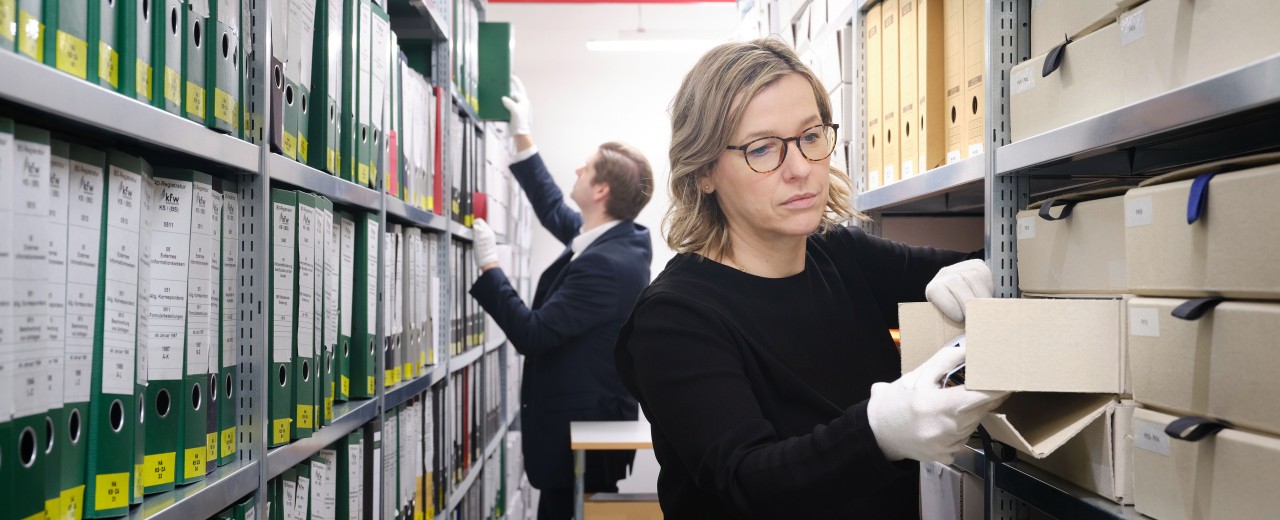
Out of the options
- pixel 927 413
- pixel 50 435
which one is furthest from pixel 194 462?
pixel 927 413

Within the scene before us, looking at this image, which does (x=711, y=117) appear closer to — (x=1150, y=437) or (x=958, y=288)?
(x=958, y=288)

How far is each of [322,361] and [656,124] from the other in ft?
14.8

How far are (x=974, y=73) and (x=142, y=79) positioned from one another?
1.13 meters

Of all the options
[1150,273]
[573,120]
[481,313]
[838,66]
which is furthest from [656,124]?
[1150,273]

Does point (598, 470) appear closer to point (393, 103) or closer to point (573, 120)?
point (393, 103)

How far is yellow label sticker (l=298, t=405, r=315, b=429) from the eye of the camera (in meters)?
1.41

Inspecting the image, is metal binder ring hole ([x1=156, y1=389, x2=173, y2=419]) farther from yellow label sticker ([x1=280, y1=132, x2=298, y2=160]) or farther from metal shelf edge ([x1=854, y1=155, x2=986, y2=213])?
metal shelf edge ([x1=854, y1=155, x2=986, y2=213])

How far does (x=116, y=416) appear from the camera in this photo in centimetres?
92

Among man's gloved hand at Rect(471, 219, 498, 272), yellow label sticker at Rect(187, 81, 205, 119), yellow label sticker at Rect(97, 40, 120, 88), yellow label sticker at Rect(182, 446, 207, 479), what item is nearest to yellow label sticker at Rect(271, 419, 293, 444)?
yellow label sticker at Rect(182, 446, 207, 479)

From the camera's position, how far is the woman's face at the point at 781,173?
130 centimetres

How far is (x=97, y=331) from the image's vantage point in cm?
89

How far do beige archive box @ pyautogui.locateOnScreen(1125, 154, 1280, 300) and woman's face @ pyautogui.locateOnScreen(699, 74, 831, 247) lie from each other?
422mm

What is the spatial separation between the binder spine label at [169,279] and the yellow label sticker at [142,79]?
0.11 meters

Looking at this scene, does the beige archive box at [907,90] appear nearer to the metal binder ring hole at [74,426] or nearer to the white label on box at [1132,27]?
the white label on box at [1132,27]
